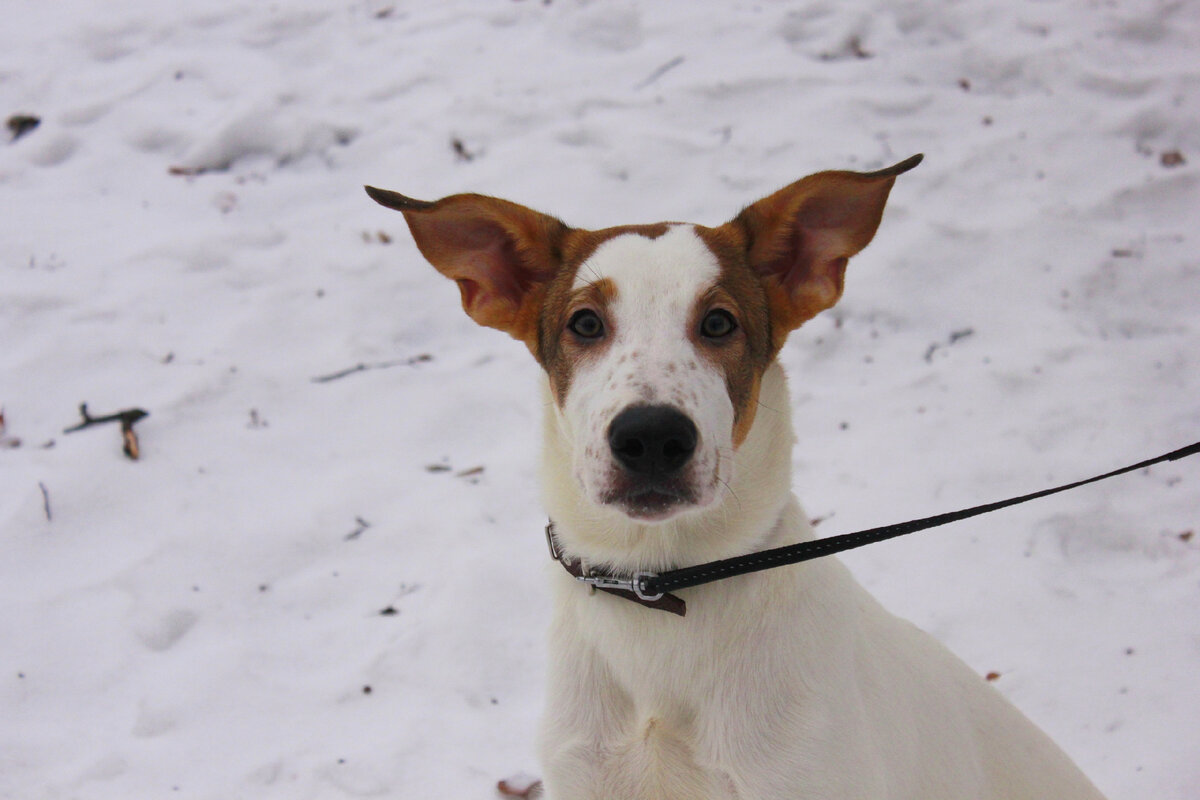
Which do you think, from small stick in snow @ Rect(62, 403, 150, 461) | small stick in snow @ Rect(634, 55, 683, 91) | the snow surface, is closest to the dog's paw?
the snow surface

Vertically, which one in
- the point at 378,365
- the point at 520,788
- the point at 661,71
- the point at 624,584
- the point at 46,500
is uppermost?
the point at 624,584

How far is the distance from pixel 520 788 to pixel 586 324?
73.0 inches

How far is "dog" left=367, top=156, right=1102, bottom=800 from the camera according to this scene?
8.02 feet

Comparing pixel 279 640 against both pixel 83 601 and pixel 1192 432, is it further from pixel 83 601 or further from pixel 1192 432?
pixel 1192 432

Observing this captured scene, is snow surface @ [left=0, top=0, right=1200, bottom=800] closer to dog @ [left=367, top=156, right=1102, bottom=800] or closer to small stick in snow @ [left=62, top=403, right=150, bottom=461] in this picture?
small stick in snow @ [left=62, top=403, right=150, bottom=461]

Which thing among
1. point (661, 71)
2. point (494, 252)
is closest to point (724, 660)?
point (494, 252)

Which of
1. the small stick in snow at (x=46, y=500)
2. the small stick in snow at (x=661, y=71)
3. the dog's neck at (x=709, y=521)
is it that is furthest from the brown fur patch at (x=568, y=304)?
the small stick in snow at (x=661, y=71)

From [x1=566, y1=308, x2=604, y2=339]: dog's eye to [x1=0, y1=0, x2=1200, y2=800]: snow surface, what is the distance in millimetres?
1846

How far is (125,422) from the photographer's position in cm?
509

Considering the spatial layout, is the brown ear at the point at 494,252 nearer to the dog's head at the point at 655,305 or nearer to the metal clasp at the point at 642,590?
the dog's head at the point at 655,305

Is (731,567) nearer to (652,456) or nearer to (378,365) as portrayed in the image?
(652,456)

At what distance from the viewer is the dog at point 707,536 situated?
2.45 m

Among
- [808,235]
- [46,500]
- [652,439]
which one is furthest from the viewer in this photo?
[46,500]

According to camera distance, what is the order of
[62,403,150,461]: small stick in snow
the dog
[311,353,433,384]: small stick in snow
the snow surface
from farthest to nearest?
1. [311,353,433,384]: small stick in snow
2. [62,403,150,461]: small stick in snow
3. the snow surface
4. the dog
